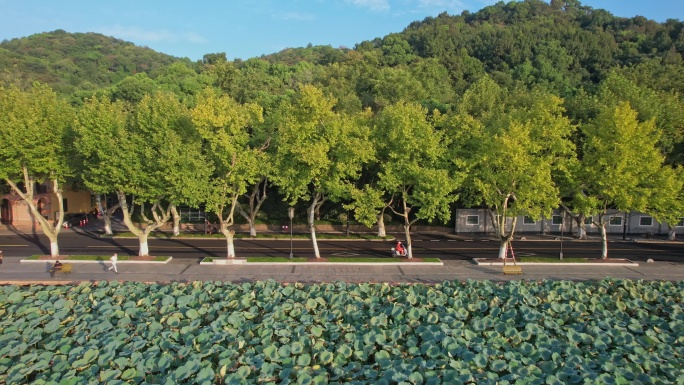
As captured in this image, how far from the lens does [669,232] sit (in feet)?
160

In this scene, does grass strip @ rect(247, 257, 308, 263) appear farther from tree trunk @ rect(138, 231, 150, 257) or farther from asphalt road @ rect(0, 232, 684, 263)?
tree trunk @ rect(138, 231, 150, 257)

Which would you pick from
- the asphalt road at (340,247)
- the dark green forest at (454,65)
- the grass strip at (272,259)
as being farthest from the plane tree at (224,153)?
the dark green forest at (454,65)

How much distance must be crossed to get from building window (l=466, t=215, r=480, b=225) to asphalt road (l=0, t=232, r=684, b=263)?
152 inches

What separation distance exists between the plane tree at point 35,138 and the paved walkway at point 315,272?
18.1ft

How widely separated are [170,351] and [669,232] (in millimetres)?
51943

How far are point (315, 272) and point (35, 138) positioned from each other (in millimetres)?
24315

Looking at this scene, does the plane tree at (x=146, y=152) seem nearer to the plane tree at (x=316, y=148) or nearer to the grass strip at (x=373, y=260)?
the plane tree at (x=316, y=148)

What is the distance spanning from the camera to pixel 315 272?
3297 centimetres

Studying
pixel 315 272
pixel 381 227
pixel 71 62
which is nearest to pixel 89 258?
pixel 315 272

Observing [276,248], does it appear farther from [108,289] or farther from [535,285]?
[535,285]

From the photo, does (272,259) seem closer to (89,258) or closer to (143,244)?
(143,244)

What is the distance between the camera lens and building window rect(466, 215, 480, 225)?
5167 centimetres

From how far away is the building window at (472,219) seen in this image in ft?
170

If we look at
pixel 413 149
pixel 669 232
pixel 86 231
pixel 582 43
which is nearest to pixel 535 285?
pixel 413 149
